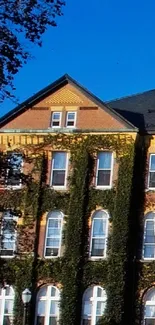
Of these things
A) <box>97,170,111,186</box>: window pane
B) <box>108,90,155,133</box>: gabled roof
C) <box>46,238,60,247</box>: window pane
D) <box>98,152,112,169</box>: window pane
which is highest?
<box>108,90,155,133</box>: gabled roof

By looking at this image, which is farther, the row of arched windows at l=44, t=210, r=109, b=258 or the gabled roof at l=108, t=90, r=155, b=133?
the gabled roof at l=108, t=90, r=155, b=133

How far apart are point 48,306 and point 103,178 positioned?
6.67 m

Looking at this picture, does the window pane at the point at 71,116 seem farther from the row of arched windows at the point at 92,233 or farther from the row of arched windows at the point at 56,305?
the row of arched windows at the point at 56,305

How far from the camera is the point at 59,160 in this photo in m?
44.2

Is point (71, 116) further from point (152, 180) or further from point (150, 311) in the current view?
point (150, 311)

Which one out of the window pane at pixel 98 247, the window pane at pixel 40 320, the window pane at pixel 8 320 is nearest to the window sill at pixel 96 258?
the window pane at pixel 98 247

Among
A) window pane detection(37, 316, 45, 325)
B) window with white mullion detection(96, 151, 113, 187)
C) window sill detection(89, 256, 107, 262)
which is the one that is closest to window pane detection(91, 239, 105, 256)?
window sill detection(89, 256, 107, 262)

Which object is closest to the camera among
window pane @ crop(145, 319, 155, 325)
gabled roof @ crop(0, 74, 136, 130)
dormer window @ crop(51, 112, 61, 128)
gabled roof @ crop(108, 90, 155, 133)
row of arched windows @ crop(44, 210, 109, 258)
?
window pane @ crop(145, 319, 155, 325)

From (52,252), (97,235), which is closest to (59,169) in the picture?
(97,235)

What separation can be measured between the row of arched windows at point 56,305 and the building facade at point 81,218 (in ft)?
0.15

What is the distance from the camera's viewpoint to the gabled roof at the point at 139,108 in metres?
44.6

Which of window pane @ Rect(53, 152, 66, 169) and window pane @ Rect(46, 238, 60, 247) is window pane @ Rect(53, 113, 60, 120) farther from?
window pane @ Rect(46, 238, 60, 247)

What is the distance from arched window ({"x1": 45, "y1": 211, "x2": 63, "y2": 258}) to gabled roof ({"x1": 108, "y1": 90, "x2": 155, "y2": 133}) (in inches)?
237

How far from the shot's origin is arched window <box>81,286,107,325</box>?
41375 millimetres
